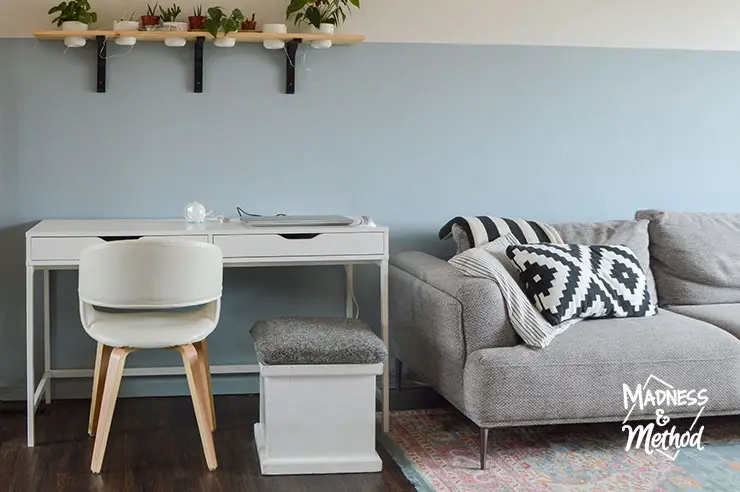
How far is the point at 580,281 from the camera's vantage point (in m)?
3.44

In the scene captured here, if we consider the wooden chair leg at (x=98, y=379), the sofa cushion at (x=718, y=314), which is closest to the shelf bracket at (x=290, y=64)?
the wooden chair leg at (x=98, y=379)

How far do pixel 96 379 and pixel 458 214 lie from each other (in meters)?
1.64

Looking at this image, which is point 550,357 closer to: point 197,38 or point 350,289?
point 350,289

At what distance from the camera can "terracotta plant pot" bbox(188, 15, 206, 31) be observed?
12.3 ft

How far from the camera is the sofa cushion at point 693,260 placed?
3.94 metres

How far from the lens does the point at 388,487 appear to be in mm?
2998

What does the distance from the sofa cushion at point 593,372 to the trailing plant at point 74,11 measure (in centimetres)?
195

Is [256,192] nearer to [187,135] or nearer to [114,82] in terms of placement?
[187,135]

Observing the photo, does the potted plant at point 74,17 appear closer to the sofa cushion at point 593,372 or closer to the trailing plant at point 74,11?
the trailing plant at point 74,11

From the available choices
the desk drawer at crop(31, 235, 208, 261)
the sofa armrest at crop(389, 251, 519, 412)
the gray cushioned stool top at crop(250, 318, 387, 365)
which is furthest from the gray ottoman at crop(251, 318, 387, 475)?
the desk drawer at crop(31, 235, 208, 261)

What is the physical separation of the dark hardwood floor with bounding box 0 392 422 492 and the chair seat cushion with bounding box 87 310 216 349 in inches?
16.0

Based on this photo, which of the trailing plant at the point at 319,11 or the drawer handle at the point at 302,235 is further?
the trailing plant at the point at 319,11

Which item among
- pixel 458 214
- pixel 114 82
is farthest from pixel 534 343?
pixel 114 82

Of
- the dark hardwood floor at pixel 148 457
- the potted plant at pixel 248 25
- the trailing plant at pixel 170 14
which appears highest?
the trailing plant at pixel 170 14
